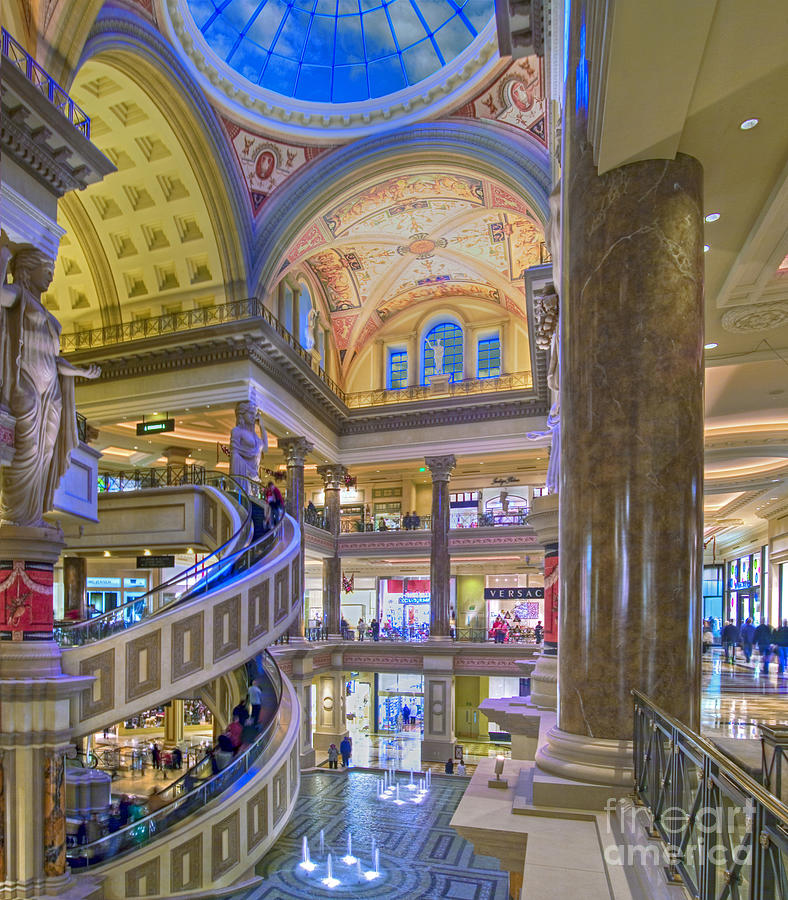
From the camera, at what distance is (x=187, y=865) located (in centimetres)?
877

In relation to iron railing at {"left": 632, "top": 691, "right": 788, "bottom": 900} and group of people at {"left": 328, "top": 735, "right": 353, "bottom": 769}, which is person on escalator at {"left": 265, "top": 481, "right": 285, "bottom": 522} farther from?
iron railing at {"left": 632, "top": 691, "right": 788, "bottom": 900}

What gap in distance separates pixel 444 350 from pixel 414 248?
372cm

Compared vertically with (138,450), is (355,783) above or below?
below

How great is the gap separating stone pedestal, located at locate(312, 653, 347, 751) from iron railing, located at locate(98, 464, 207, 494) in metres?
7.74

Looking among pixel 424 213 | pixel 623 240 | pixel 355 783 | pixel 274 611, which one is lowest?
pixel 355 783

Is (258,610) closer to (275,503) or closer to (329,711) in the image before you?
(275,503)

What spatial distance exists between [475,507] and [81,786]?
16191mm

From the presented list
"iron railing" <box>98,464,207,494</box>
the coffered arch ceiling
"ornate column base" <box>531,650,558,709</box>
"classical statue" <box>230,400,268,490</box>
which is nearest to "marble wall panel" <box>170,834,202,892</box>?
"ornate column base" <box>531,650,558,709</box>

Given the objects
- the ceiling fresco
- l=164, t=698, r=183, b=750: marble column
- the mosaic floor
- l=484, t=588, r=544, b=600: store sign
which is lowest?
l=164, t=698, r=183, b=750: marble column

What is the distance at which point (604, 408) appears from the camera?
379cm

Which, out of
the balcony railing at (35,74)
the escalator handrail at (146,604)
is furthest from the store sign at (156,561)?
the balcony railing at (35,74)

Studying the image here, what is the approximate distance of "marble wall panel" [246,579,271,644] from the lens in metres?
10.5

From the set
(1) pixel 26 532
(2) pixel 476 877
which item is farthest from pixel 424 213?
(2) pixel 476 877

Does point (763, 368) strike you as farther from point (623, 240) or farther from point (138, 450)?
point (138, 450)
